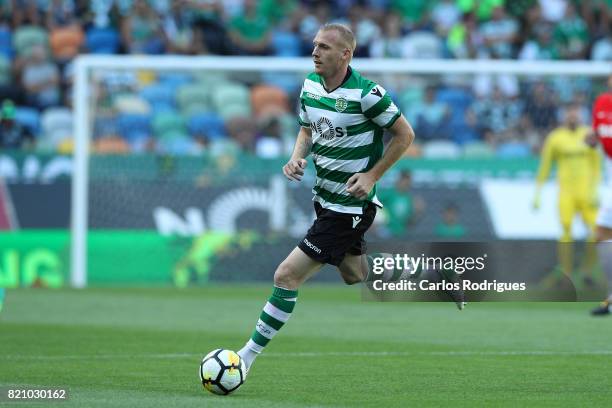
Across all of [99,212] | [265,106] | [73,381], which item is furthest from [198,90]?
[73,381]

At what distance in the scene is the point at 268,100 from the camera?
20.6m

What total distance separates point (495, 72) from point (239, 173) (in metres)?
4.15

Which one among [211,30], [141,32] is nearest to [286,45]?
[211,30]

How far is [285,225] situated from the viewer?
1939 centimetres

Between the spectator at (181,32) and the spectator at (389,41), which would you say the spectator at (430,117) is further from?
the spectator at (181,32)

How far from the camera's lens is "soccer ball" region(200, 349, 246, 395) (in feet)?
24.9

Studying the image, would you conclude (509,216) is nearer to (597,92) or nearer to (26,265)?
(597,92)

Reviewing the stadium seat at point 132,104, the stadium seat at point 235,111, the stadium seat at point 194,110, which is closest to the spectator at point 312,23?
the stadium seat at point 235,111

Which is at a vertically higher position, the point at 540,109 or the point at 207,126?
the point at 540,109

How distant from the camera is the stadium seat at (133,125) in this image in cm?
2000

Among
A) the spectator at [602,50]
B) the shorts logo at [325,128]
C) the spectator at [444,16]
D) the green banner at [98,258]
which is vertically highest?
the spectator at [444,16]

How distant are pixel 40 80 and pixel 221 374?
15150 millimetres

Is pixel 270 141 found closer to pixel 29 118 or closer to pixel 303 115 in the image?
pixel 29 118

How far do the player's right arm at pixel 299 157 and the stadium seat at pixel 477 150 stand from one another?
1183 cm
